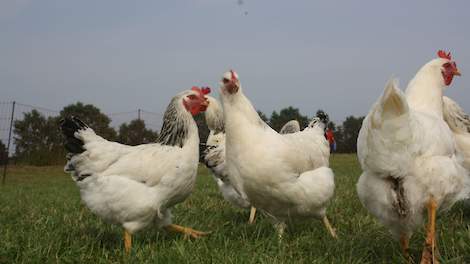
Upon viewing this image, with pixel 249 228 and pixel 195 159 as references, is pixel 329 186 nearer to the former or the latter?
pixel 249 228

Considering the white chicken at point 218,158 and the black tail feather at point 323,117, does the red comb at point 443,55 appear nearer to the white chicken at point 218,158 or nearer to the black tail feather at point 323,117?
the black tail feather at point 323,117

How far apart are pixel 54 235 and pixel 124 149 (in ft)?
3.86

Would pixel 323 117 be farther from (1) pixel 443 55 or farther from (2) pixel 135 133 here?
(2) pixel 135 133

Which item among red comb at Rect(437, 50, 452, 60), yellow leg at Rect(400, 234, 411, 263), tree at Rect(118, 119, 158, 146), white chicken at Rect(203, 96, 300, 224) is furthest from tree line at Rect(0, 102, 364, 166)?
yellow leg at Rect(400, 234, 411, 263)

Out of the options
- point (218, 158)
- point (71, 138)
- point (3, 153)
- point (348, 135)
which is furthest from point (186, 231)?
point (348, 135)

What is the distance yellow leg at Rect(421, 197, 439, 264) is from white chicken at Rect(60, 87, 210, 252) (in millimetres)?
2216

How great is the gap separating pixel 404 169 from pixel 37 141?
21089 millimetres

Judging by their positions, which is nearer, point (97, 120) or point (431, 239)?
point (431, 239)

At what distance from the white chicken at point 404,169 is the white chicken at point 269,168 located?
98cm

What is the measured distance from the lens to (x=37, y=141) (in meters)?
20.9

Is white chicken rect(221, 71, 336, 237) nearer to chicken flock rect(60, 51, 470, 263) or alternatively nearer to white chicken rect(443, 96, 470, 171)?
chicken flock rect(60, 51, 470, 263)

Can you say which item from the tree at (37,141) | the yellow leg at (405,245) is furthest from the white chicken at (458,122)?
the tree at (37,141)

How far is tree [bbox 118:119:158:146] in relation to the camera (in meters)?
19.8

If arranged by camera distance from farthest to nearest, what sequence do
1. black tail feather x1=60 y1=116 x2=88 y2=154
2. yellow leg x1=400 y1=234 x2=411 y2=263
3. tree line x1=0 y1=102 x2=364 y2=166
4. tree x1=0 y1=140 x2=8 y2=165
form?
tree line x1=0 y1=102 x2=364 y2=166
tree x1=0 y1=140 x2=8 y2=165
black tail feather x1=60 y1=116 x2=88 y2=154
yellow leg x1=400 y1=234 x2=411 y2=263
